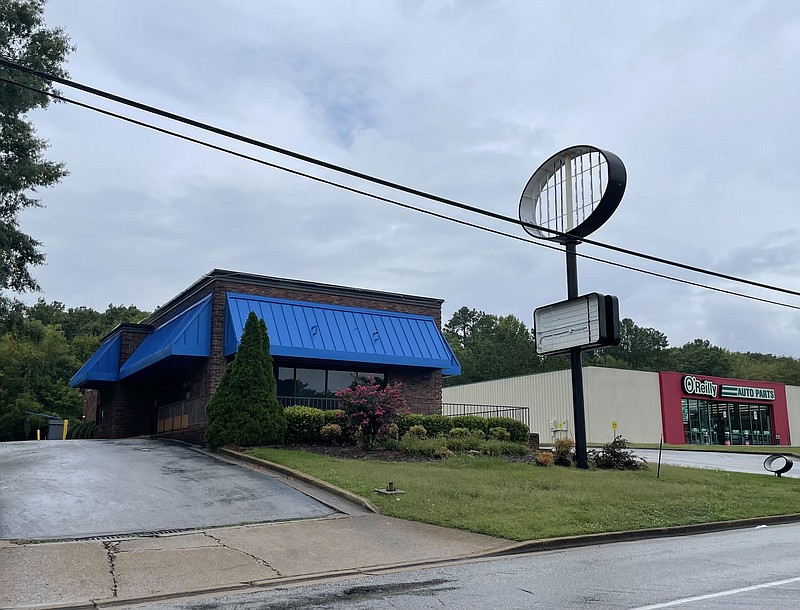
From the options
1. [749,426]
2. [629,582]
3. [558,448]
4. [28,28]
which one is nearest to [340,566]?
[629,582]

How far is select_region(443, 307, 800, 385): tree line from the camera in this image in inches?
3285

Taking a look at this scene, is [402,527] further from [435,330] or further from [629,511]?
[435,330]

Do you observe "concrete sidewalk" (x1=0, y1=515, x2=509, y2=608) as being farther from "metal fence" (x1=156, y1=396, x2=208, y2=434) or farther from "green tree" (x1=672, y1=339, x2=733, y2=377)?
"green tree" (x1=672, y1=339, x2=733, y2=377)

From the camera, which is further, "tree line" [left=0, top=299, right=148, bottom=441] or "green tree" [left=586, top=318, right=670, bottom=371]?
"green tree" [left=586, top=318, right=670, bottom=371]

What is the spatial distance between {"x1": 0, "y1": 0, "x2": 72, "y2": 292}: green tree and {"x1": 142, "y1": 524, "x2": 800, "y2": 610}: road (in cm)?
2142

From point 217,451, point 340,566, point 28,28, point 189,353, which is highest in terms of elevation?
point 28,28

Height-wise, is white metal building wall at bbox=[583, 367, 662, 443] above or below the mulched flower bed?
above

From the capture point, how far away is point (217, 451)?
21484mm

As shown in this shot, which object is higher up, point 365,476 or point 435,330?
point 435,330

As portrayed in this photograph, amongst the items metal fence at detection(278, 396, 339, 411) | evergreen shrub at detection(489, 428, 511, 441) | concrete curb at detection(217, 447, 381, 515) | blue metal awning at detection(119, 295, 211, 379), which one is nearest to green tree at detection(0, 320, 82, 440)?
blue metal awning at detection(119, 295, 211, 379)

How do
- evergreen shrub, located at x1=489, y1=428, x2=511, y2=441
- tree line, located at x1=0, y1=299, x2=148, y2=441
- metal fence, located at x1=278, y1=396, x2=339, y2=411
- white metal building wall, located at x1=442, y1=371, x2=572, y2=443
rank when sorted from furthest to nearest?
1. tree line, located at x1=0, y1=299, x2=148, y2=441
2. white metal building wall, located at x1=442, y1=371, x2=572, y2=443
3. metal fence, located at x1=278, y1=396, x2=339, y2=411
4. evergreen shrub, located at x1=489, y1=428, x2=511, y2=441

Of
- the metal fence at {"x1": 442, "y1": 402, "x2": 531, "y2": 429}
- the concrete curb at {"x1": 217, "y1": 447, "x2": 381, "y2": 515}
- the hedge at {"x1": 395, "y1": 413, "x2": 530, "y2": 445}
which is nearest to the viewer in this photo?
the concrete curb at {"x1": 217, "y1": 447, "x2": 381, "y2": 515}

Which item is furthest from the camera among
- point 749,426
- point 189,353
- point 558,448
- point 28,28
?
point 749,426

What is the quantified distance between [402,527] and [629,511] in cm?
429
